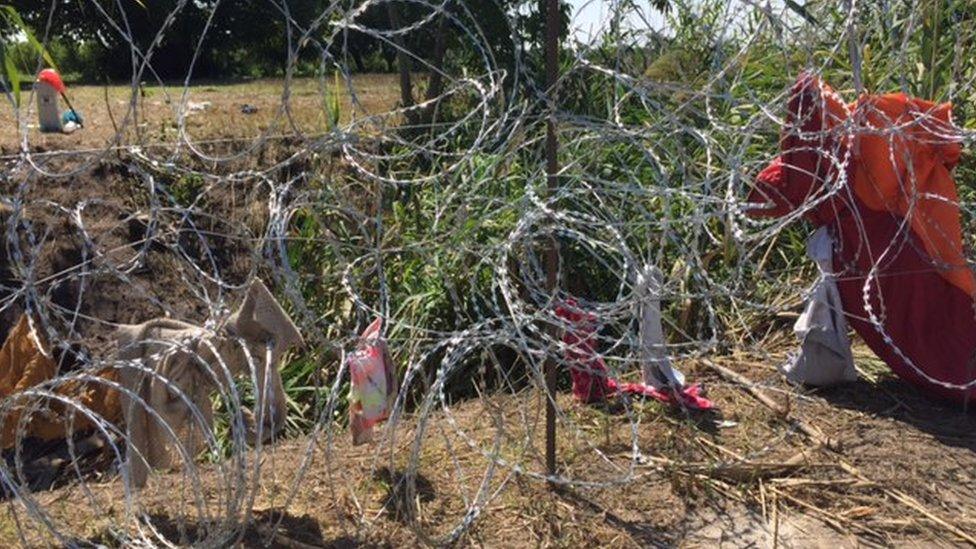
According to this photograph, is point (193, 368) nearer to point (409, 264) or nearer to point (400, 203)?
point (409, 264)

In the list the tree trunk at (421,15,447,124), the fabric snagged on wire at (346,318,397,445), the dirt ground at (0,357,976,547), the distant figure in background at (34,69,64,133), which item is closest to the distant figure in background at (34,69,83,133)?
the distant figure in background at (34,69,64,133)

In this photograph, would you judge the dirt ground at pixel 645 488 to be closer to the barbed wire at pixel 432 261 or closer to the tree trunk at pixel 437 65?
the barbed wire at pixel 432 261

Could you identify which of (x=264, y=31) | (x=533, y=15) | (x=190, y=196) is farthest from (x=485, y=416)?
(x=264, y=31)

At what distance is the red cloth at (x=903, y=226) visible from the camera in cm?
448

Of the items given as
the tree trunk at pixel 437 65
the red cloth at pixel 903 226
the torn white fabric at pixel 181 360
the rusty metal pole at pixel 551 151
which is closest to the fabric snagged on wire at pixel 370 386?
the torn white fabric at pixel 181 360

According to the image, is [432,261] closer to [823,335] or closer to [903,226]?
[823,335]

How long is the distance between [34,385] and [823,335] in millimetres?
3199

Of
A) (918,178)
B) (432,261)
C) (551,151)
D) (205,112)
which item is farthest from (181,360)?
(205,112)

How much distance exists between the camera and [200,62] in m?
13.1

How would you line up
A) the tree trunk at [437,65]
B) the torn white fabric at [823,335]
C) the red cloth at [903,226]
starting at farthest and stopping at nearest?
1. the tree trunk at [437,65]
2. the torn white fabric at [823,335]
3. the red cloth at [903,226]

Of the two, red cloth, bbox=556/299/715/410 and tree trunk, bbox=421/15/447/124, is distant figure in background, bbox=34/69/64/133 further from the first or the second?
red cloth, bbox=556/299/715/410

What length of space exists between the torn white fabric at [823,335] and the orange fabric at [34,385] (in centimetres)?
271

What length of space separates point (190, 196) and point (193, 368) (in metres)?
4.34

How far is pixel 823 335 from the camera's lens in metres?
4.63
